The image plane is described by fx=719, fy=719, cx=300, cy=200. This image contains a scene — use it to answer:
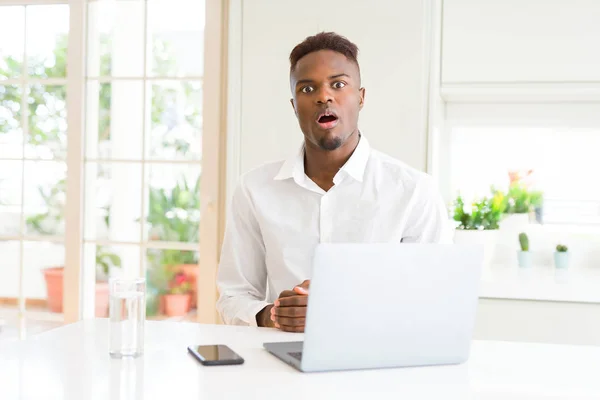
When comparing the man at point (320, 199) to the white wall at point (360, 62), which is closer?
the man at point (320, 199)

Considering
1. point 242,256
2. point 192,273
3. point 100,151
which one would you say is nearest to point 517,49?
point 242,256

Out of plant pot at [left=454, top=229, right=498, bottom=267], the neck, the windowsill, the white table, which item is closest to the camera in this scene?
the white table

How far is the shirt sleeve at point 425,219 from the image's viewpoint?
6.59 feet

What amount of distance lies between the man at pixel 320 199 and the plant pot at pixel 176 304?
1383 millimetres

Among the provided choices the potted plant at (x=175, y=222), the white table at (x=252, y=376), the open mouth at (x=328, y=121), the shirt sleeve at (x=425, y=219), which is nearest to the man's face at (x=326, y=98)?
the open mouth at (x=328, y=121)

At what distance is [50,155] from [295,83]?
70.2 inches

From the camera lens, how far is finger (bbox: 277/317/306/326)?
1521mm

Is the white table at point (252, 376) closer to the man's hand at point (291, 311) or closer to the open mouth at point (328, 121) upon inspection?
the man's hand at point (291, 311)

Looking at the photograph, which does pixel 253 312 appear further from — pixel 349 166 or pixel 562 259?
pixel 562 259

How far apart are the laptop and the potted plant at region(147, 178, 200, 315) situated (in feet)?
6.71

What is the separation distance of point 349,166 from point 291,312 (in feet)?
2.08

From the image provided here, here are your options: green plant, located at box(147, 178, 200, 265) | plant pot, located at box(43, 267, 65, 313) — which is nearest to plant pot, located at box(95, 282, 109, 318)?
plant pot, located at box(43, 267, 65, 313)

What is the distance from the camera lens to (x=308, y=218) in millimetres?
2047

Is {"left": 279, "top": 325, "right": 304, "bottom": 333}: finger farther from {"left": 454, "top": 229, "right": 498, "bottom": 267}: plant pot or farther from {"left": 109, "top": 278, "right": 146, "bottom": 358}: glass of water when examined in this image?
{"left": 454, "top": 229, "right": 498, "bottom": 267}: plant pot
